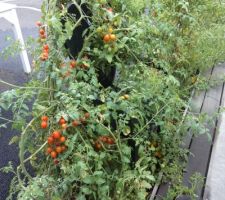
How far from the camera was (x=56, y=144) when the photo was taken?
157 cm

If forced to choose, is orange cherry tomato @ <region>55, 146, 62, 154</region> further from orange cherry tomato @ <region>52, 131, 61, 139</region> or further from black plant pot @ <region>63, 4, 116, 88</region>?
→ black plant pot @ <region>63, 4, 116, 88</region>

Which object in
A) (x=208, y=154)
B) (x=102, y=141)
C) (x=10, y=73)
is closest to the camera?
(x=102, y=141)

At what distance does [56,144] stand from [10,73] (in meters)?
2.28

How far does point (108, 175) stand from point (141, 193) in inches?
7.1

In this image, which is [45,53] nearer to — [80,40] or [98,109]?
[80,40]

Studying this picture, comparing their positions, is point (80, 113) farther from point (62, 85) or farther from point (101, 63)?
point (101, 63)

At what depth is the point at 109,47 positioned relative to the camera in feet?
5.66

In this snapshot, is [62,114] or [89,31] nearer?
[62,114]

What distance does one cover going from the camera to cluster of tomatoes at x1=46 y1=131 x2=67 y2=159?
5.03 feet

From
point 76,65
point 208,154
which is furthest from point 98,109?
point 208,154

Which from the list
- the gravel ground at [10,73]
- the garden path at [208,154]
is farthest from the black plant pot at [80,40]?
the gravel ground at [10,73]

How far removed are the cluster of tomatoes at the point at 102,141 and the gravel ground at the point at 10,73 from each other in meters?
0.85

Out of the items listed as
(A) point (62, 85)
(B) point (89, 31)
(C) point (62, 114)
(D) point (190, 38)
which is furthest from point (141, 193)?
(D) point (190, 38)

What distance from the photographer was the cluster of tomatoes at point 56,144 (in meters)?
1.53
